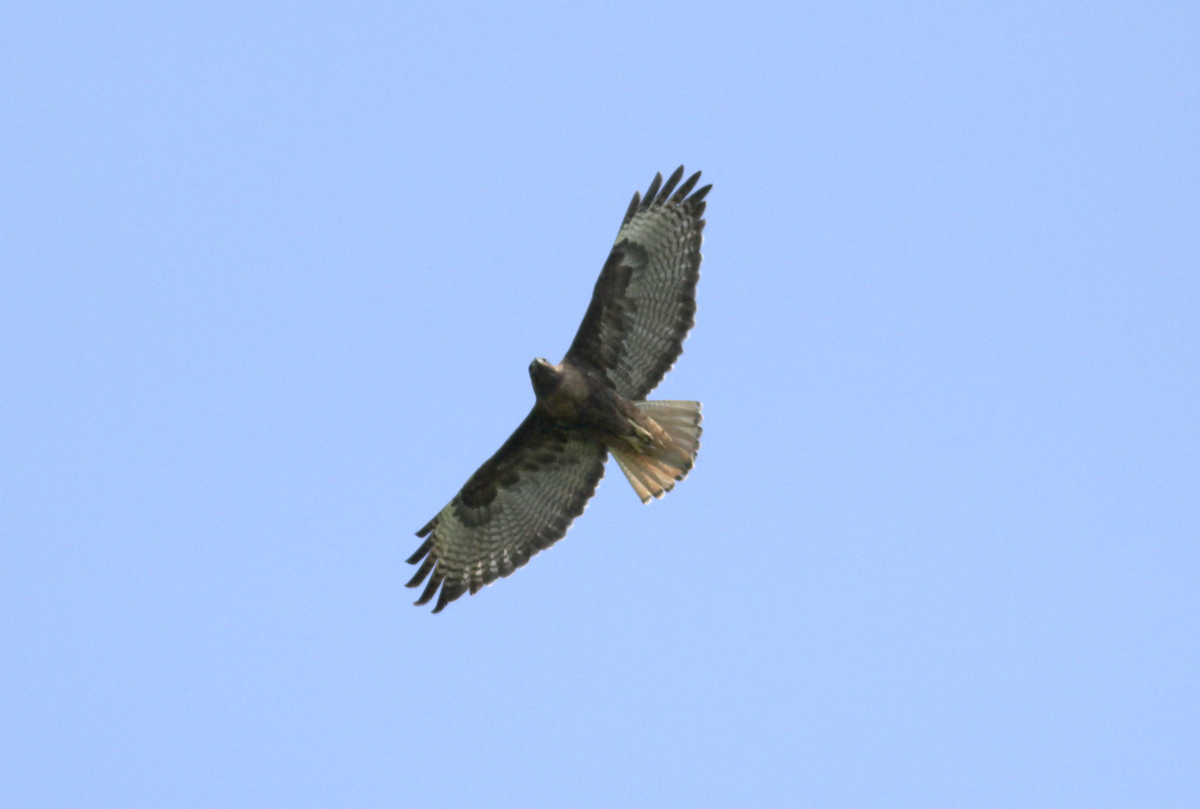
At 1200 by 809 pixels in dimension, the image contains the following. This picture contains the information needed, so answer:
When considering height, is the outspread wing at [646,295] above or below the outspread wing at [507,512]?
above

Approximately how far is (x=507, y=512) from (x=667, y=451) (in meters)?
1.65

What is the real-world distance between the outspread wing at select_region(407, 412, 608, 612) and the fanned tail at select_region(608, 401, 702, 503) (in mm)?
463

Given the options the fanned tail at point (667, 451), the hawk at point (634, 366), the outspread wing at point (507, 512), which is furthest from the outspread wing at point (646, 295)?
the outspread wing at point (507, 512)

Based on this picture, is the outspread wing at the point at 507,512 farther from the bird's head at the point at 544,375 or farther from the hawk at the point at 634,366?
the bird's head at the point at 544,375

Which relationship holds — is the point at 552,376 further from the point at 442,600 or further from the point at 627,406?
the point at 442,600

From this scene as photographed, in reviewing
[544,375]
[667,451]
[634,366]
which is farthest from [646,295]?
[667,451]

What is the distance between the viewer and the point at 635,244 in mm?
12969

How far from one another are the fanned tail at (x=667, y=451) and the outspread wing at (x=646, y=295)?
279 mm

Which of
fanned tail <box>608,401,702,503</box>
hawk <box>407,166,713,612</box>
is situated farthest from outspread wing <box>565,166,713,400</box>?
fanned tail <box>608,401,702,503</box>

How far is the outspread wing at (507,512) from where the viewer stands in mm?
13422

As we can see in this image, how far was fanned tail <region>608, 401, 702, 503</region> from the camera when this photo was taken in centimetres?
1292

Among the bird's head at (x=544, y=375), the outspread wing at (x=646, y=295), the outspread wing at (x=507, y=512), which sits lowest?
the outspread wing at (x=507, y=512)

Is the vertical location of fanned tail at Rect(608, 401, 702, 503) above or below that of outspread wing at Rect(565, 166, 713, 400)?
below

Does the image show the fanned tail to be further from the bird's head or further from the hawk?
the bird's head
